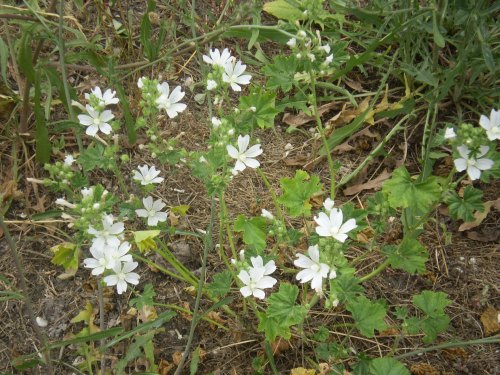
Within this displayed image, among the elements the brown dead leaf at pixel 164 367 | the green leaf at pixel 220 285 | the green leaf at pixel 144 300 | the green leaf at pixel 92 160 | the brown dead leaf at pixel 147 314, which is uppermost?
the green leaf at pixel 92 160

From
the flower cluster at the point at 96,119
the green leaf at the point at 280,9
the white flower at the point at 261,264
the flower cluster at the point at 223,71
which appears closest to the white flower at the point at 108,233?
the flower cluster at the point at 96,119

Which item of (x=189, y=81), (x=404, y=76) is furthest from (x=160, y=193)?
(x=404, y=76)

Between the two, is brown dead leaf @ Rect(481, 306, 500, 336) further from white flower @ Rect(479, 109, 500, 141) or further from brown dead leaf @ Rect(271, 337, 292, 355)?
white flower @ Rect(479, 109, 500, 141)

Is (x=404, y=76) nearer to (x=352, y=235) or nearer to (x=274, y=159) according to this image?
(x=274, y=159)

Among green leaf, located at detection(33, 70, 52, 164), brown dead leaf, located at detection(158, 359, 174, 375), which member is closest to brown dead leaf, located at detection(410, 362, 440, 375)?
brown dead leaf, located at detection(158, 359, 174, 375)

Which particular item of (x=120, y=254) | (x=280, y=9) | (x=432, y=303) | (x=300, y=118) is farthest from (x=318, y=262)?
(x=280, y=9)

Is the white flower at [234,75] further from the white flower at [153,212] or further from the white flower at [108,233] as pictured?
the white flower at [108,233]
